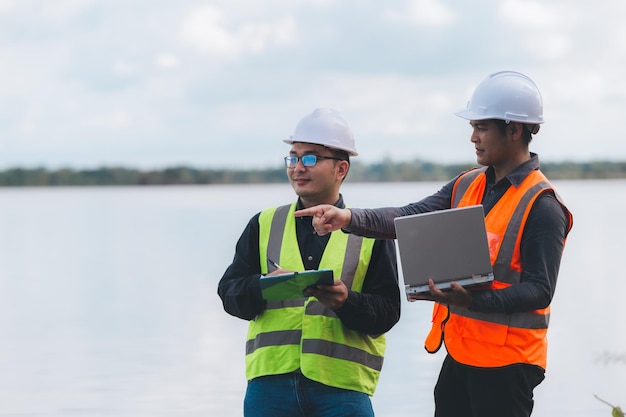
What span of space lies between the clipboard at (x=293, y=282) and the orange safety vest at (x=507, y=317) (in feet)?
1.68

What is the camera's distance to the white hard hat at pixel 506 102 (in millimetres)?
3871

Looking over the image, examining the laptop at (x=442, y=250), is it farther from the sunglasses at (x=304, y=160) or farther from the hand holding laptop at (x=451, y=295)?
the sunglasses at (x=304, y=160)

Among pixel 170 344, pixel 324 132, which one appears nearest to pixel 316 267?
pixel 324 132

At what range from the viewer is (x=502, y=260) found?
377 centimetres

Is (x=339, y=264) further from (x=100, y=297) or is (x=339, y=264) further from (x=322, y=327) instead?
(x=100, y=297)

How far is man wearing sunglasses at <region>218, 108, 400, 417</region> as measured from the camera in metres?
4.05

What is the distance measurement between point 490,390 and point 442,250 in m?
0.55

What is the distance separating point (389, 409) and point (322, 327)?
4249 millimetres

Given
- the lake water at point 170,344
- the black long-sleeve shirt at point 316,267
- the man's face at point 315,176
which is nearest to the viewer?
the black long-sleeve shirt at point 316,267

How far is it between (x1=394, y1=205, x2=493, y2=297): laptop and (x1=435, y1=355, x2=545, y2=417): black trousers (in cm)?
37

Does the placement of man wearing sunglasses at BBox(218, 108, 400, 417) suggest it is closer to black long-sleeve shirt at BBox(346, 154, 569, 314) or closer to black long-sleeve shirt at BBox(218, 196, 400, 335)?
black long-sleeve shirt at BBox(218, 196, 400, 335)

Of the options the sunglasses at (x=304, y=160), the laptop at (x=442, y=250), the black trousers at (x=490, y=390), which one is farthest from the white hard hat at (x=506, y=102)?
the black trousers at (x=490, y=390)

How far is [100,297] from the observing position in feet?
54.6

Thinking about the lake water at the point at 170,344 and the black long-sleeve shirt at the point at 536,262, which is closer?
the black long-sleeve shirt at the point at 536,262
